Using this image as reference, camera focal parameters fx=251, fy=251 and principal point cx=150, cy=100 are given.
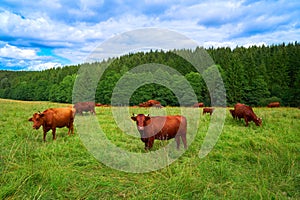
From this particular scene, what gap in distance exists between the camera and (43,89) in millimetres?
84688

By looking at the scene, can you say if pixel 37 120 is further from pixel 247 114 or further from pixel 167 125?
pixel 247 114

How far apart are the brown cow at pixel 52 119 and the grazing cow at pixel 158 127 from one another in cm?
351

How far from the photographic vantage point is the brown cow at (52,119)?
29.1 ft

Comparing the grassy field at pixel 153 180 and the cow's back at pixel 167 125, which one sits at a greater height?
the cow's back at pixel 167 125

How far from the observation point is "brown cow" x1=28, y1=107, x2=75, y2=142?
8.86 metres

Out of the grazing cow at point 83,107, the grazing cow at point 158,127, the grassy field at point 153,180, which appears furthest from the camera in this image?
the grazing cow at point 83,107

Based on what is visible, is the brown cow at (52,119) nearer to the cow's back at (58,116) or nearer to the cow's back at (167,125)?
the cow's back at (58,116)

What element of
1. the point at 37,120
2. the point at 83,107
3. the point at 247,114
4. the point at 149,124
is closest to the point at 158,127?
the point at 149,124

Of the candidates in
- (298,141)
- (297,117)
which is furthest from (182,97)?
(298,141)

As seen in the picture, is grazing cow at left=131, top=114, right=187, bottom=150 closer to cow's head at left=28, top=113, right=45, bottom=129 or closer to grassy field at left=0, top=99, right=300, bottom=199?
grassy field at left=0, top=99, right=300, bottom=199

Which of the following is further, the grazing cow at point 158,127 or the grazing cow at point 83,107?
the grazing cow at point 83,107

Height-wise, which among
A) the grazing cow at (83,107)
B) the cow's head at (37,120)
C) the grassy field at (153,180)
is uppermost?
the cow's head at (37,120)

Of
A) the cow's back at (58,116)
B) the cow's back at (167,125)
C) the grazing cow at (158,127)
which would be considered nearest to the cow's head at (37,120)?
the cow's back at (58,116)

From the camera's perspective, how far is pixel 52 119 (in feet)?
30.1
